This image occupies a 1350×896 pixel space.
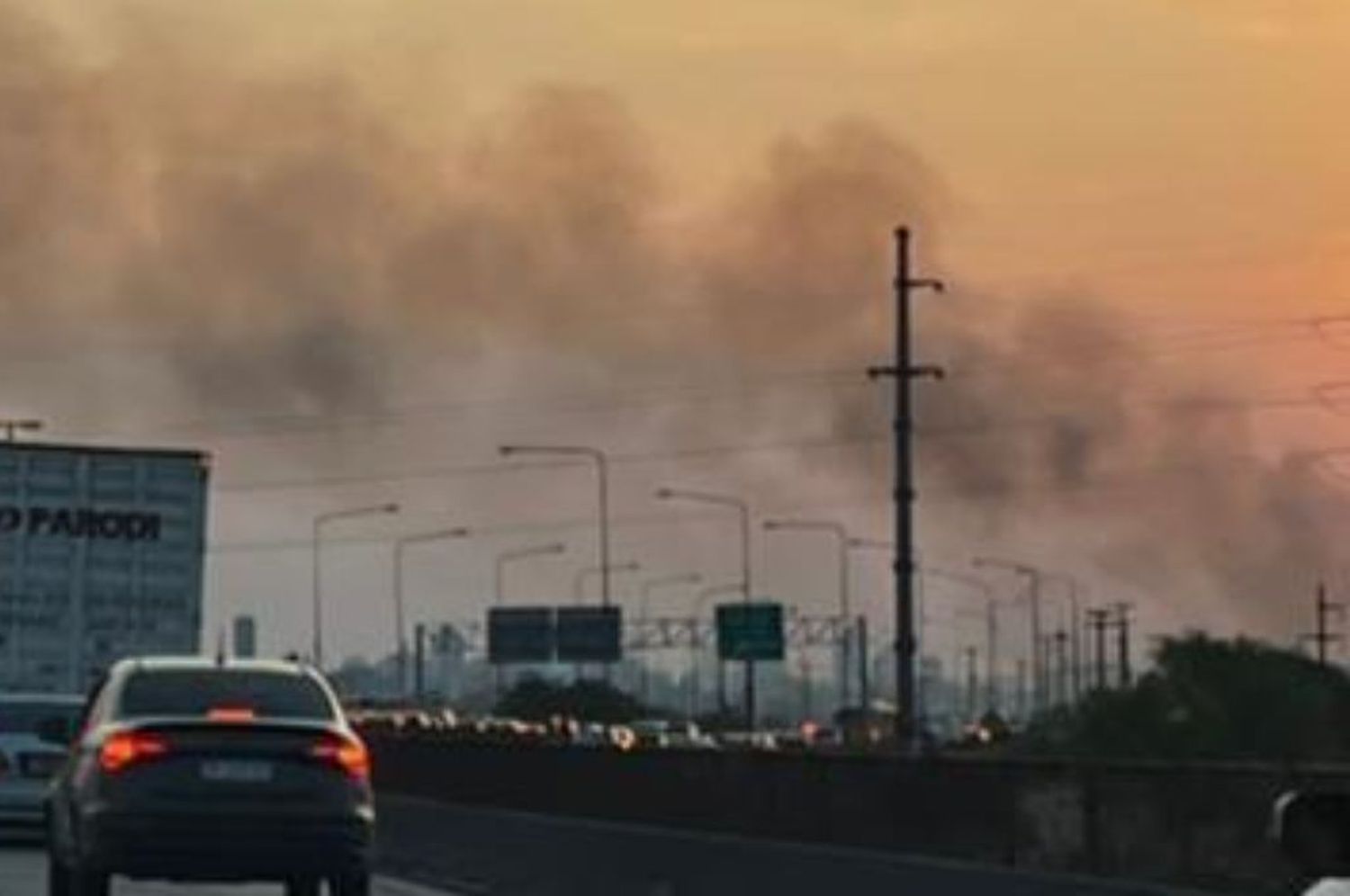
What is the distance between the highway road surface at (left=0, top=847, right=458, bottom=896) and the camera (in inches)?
1005

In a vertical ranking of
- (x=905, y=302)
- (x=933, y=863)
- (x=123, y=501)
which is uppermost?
(x=905, y=302)

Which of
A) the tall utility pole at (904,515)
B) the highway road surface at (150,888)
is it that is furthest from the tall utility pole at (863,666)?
the highway road surface at (150,888)

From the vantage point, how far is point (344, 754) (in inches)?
803

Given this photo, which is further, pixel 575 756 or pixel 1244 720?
pixel 1244 720

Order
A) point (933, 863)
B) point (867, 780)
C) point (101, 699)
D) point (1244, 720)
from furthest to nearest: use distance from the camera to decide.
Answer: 1. point (1244, 720)
2. point (867, 780)
3. point (101, 699)
4. point (933, 863)

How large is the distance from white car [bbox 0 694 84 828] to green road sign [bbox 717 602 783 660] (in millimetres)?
83121

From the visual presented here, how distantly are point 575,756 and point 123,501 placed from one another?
1032 centimetres

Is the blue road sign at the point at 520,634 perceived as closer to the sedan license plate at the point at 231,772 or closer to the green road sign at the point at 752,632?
the green road sign at the point at 752,632

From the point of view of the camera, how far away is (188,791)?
782 inches

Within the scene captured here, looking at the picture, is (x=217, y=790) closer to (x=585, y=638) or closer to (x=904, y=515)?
(x=904, y=515)

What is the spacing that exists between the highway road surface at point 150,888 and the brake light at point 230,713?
4.99m

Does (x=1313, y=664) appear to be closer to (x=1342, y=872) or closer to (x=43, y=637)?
(x=43, y=637)

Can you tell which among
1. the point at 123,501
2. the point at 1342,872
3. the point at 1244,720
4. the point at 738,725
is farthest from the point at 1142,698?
the point at 738,725

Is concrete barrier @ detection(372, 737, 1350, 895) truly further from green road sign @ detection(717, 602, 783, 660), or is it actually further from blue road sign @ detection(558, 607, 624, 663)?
blue road sign @ detection(558, 607, 624, 663)
